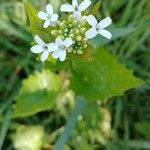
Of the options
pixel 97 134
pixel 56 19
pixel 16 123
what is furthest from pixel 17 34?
pixel 56 19

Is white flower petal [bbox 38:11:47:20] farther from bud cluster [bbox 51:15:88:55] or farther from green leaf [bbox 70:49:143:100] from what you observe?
green leaf [bbox 70:49:143:100]

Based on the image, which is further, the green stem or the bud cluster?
the green stem

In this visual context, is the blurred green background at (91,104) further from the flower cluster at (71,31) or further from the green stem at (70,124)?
the flower cluster at (71,31)

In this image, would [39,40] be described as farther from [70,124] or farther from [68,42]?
[70,124]

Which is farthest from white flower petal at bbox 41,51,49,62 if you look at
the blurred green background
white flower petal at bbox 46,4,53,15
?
the blurred green background

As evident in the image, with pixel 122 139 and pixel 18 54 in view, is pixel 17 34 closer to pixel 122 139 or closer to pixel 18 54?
pixel 18 54
